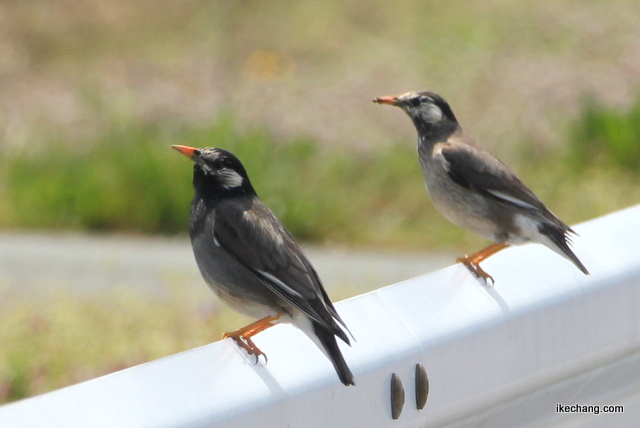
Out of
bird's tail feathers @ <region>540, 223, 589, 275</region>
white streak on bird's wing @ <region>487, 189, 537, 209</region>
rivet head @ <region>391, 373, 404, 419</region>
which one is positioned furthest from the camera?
white streak on bird's wing @ <region>487, 189, 537, 209</region>

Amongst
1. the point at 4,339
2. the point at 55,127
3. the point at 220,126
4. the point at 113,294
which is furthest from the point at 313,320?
the point at 55,127

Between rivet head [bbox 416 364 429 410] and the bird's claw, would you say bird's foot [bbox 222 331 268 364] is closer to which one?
the bird's claw

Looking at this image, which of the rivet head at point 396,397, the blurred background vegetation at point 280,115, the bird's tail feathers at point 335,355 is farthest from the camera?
the blurred background vegetation at point 280,115

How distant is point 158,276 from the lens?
860cm

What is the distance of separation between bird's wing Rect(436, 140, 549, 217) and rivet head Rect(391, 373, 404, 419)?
6.51ft

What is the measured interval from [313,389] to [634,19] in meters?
13.3

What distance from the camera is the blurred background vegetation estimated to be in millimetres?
9539

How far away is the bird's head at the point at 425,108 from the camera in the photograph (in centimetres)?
520

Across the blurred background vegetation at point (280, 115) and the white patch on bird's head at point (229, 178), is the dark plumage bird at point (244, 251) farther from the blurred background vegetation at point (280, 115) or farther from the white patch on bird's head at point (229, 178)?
the blurred background vegetation at point (280, 115)

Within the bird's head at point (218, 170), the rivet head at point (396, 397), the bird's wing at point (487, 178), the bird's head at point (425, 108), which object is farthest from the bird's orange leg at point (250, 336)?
the bird's head at point (425, 108)

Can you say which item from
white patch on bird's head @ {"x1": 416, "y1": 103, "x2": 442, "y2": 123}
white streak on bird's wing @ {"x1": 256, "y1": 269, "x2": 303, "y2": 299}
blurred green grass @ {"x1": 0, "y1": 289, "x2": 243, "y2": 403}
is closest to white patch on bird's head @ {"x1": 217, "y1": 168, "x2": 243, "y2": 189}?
white streak on bird's wing @ {"x1": 256, "y1": 269, "x2": 303, "y2": 299}

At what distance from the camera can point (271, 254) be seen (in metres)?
3.78

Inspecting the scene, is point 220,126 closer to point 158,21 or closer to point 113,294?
point 113,294

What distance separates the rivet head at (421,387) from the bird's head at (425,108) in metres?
2.32
